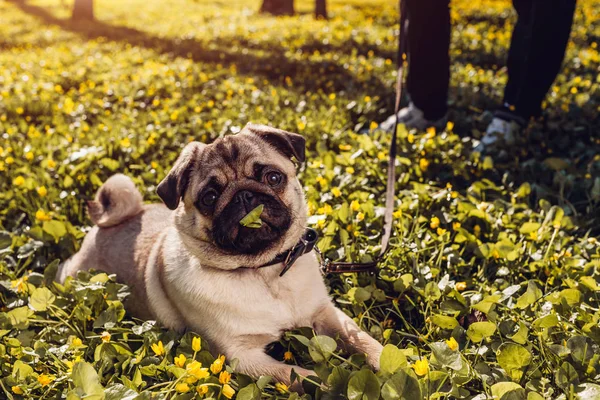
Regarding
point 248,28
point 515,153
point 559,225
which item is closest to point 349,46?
point 248,28

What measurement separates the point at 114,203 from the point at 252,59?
660 cm

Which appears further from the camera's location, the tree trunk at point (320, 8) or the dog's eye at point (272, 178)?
the tree trunk at point (320, 8)

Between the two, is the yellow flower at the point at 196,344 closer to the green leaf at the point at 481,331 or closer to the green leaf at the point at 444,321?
the green leaf at the point at 444,321

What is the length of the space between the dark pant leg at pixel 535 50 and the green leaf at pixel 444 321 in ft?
10.5

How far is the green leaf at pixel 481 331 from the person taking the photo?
2484mm

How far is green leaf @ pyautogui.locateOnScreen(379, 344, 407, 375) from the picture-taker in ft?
7.48

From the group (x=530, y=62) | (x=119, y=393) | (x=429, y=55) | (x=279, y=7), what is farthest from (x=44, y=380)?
(x=279, y=7)

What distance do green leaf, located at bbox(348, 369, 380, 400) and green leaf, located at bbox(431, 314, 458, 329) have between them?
2.22ft

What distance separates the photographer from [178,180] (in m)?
2.79

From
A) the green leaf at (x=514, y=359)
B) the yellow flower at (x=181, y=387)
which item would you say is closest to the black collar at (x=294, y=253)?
the yellow flower at (x=181, y=387)

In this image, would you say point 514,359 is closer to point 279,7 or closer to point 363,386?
point 363,386

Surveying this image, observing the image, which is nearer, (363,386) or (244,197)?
(363,386)

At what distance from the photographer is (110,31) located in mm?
15164

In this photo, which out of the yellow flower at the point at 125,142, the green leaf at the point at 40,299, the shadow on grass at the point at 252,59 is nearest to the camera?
the green leaf at the point at 40,299
